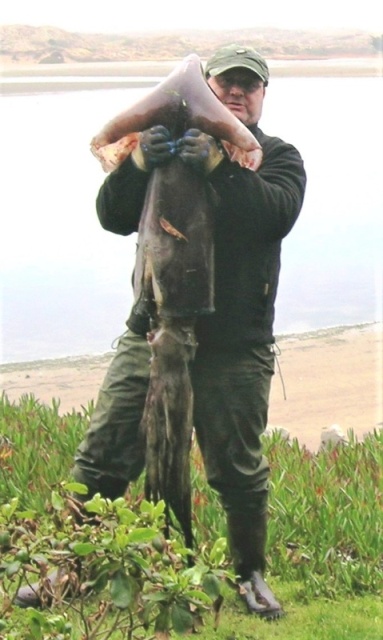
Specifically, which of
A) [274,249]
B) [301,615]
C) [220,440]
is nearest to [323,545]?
[301,615]

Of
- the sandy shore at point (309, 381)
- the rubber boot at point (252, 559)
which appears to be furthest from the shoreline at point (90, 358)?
the rubber boot at point (252, 559)

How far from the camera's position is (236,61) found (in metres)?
4.29

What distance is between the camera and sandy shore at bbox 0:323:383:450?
9.33 meters

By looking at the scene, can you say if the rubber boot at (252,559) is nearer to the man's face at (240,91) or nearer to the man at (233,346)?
the man at (233,346)

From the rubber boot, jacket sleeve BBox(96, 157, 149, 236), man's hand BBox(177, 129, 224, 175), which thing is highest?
man's hand BBox(177, 129, 224, 175)

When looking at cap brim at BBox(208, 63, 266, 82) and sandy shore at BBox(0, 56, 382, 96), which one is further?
sandy shore at BBox(0, 56, 382, 96)

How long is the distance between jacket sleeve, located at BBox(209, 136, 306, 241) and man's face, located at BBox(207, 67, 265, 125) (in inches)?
5.3

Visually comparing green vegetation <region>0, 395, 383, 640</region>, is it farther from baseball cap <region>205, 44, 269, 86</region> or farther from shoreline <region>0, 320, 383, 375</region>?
shoreline <region>0, 320, 383, 375</region>

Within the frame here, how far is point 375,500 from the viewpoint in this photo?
563 centimetres

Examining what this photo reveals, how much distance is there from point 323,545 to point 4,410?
104 inches

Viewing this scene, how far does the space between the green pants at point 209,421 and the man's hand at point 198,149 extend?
2.45 feet

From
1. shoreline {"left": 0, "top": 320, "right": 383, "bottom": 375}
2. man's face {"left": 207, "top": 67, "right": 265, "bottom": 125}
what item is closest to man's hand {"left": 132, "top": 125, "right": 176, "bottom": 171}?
man's face {"left": 207, "top": 67, "right": 265, "bottom": 125}

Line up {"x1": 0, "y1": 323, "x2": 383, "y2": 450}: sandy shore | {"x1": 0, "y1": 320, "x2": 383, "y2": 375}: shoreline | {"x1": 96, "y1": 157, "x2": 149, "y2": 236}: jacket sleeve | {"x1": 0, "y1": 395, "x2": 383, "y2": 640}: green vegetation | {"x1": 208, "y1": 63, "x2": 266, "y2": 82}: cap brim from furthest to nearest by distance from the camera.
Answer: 1. {"x1": 0, "y1": 320, "x2": 383, "y2": 375}: shoreline
2. {"x1": 0, "y1": 323, "x2": 383, "y2": 450}: sandy shore
3. {"x1": 208, "y1": 63, "x2": 266, "y2": 82}: cap brim
4. {"x1": 96, "y1": 157, "x2": 149, "y2": 236}: jacket sleeve
5. {"x1": 0, "y1": 395, "x2": 383, "y2": 640}: green vegetation

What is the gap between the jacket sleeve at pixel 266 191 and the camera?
4.07 metres
